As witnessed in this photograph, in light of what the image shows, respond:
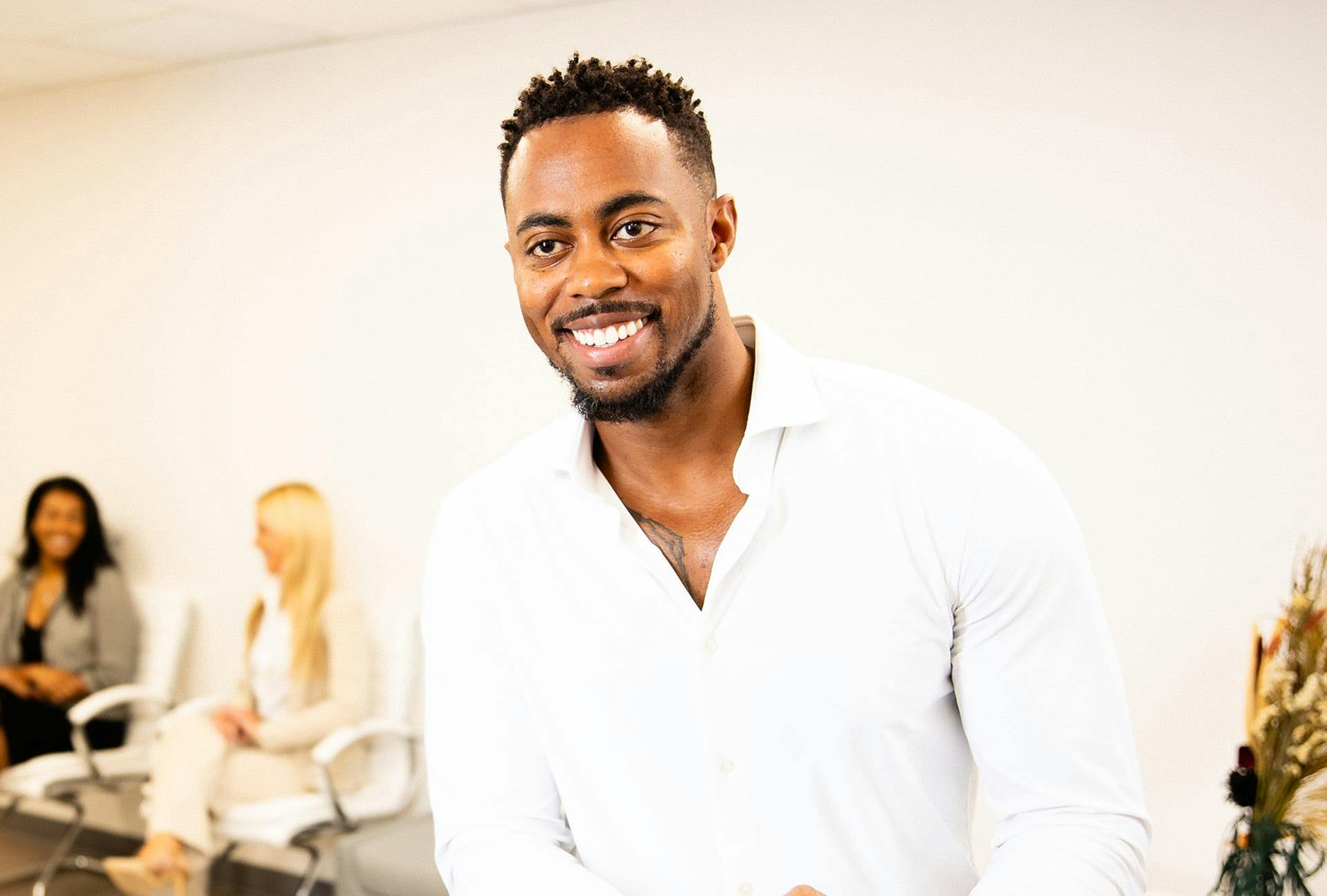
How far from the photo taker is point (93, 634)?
4.64 meters

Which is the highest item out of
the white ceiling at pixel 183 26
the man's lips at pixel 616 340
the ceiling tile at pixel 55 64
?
the ceiling tile at pixel 55 64

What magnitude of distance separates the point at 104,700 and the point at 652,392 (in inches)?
143

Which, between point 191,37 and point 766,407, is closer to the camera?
point 766,407

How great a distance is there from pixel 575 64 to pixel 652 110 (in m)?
0.10

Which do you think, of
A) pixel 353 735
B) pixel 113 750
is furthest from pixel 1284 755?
pixel 113 750

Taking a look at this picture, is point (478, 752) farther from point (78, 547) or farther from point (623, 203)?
point (78, 547)

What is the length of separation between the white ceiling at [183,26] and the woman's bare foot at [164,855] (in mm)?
2508

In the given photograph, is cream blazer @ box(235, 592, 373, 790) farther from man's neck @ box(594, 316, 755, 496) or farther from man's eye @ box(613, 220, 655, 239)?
man's eye @ box(613, 220, 655, 239)

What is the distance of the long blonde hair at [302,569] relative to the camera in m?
4.02

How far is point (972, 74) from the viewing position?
10.8 ft

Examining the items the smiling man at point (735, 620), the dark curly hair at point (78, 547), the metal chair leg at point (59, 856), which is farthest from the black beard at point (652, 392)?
the dark curly hair at point (78, 547)

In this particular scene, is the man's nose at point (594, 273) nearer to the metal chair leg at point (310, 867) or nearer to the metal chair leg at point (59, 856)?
the metal chair leg at point (310, 867)

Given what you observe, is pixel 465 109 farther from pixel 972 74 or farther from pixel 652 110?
pixel 652 110

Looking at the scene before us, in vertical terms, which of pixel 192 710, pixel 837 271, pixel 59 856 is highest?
pixel 837 271
